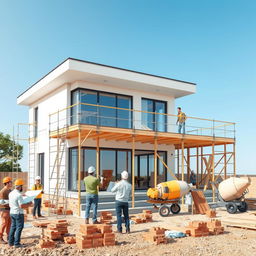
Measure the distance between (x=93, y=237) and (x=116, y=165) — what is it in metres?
9.17

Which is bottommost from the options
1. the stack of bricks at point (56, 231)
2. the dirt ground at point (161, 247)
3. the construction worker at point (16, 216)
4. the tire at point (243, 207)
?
the tire at point (243, 207)

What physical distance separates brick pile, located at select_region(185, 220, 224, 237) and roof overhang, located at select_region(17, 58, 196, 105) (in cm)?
879

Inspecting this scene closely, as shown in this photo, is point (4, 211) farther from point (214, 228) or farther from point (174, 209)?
point (174, 209)

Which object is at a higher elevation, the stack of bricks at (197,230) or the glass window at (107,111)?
the glass window at (107,111)

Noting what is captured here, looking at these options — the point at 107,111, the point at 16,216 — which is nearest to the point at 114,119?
the point at 107,111

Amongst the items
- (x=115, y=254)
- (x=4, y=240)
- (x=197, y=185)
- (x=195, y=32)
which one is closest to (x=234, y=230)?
(x=115, y=254)

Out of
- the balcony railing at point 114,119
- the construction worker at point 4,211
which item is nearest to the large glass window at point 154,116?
the balcony railing at point 114,119

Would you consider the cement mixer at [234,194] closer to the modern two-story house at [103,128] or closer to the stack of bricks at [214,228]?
the modern two-story house at [103,128]

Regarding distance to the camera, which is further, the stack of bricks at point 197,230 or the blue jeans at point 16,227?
the stack of bricks at point 197,230

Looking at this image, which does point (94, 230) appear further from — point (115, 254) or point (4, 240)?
point (4, 240)

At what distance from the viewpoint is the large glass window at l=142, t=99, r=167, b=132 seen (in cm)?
1828

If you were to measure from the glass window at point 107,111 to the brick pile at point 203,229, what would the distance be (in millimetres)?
7791

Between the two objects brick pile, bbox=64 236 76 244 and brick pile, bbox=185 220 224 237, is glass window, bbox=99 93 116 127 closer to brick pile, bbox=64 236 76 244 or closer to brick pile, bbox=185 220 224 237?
brick pile, bbox=185 220 224 237

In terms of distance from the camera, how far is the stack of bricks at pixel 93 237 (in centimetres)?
820
